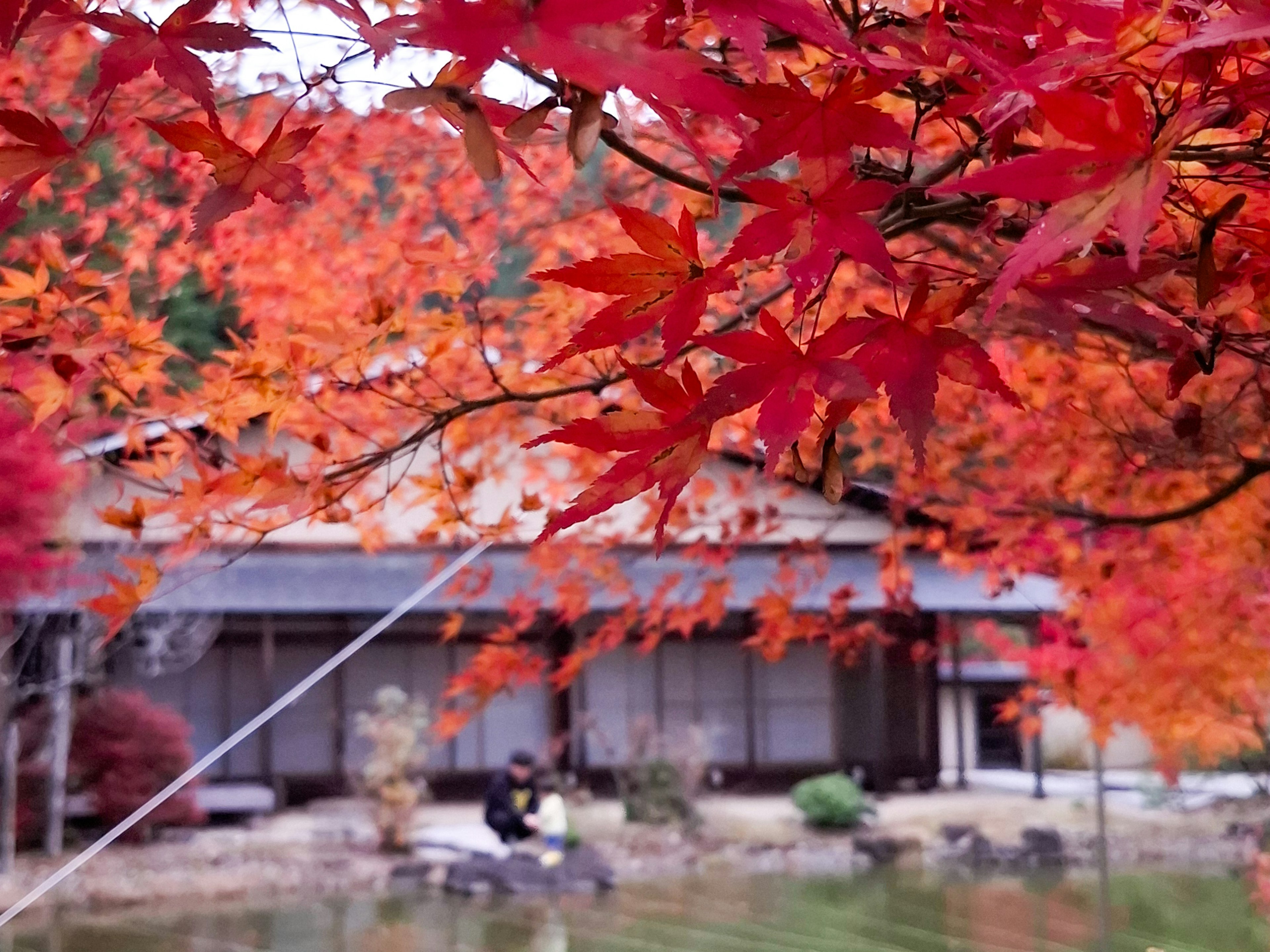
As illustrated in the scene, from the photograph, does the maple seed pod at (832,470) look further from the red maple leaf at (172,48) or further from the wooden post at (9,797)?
the wooden post at (9,797)

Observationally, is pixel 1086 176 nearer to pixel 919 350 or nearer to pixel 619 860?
pixel 919 350

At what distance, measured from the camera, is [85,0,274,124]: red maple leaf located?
2.24ft

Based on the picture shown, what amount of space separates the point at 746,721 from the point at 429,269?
279 inches

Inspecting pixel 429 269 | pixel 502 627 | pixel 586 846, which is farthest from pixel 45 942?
pixel 429 269

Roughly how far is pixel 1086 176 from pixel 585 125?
25 centimetres

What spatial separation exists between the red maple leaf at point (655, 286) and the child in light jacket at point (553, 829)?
619 cm

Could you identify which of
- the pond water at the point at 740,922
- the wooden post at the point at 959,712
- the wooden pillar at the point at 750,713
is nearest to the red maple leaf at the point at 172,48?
the pond water at the point at 740,922

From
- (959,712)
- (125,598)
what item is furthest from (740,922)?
(125,598)

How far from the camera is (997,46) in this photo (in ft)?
2.34

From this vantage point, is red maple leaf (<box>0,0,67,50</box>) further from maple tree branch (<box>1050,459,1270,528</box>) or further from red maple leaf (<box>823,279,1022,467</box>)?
maple tree branch (<box>1050,459,1270,528</box>)

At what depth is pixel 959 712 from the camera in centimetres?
905

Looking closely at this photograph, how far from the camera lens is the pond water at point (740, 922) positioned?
5305 millimetres

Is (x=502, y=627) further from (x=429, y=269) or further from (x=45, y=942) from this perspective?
(x=45, y=942)

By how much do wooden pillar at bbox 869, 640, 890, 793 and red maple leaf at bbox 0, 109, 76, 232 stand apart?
783 cm
